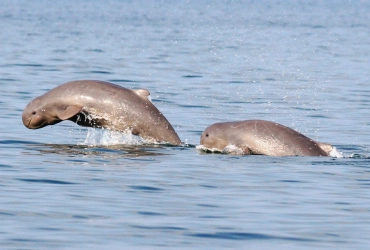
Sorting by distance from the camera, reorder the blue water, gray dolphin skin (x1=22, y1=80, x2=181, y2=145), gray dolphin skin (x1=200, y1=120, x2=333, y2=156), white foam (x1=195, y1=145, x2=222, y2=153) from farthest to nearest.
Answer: gray dolphin skin (x1=22, y1=80, x2=181, y2=145)
white foam (x1=195, y1=145, x2=222, y2=153)
gray dolphin skin (x1=200, y1=120, x2=333, y2=156)
the blue water

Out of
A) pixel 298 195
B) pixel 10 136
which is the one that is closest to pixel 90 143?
pixel 10 136

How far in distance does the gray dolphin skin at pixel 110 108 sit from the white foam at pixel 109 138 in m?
0.15

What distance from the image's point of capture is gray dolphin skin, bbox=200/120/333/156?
18359mm

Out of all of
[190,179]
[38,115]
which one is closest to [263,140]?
A: [190,179]

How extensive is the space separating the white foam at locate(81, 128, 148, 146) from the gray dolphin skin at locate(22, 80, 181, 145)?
0.15 metres

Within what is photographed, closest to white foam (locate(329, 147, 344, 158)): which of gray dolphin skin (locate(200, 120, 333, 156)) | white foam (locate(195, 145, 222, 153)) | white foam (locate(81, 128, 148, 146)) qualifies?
gray dolphin skin (locate(200, 120, 333, 156))

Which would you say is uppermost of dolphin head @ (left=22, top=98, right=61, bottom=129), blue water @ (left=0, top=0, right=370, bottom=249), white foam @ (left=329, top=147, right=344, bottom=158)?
dolphin head @ (left=22, top=98, right=61, bottom=129)

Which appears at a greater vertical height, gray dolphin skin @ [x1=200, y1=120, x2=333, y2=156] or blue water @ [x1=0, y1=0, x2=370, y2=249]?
gray dolphin skin @ [x1=200, y1=120, x2=333, y2=156]

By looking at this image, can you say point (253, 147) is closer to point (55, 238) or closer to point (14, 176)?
point (14, 176)

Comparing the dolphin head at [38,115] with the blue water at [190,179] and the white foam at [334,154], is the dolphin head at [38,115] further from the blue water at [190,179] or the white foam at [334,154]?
the white foam at [334,154]

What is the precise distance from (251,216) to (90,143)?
6.97 metres

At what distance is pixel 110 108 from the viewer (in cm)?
1938

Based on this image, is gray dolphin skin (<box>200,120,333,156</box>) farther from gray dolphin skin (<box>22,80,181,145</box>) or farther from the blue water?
gray dolphin skin (<box>22,80,181,145</box>)

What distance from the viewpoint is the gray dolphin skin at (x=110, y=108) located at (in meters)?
19.4
